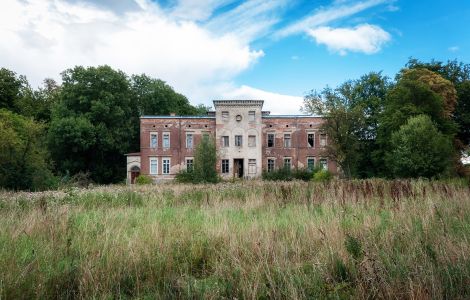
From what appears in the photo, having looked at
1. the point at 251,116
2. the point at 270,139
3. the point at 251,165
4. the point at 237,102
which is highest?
the point at 237,102

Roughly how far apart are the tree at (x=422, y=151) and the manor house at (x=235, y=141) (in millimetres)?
14638

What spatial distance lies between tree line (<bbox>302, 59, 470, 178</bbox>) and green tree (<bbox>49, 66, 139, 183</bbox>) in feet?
79.0

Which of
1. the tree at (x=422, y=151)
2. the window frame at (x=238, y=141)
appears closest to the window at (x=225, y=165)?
the window frame at (x=238, y=141)

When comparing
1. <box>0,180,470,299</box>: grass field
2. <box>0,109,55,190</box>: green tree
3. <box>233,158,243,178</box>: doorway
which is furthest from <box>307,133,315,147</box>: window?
<box>0,180,470,299</box>: grass field

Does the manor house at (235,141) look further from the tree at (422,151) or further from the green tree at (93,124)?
the tree at (422,151)

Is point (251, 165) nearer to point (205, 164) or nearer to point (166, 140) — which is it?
point (166, 140)

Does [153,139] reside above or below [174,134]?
below

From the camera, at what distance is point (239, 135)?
43.2 m

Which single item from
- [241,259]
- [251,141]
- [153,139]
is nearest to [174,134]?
[153,139]

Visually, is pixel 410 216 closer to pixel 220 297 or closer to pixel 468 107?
pixel 220 297

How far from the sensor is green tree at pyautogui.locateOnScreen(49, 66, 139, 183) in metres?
39.4

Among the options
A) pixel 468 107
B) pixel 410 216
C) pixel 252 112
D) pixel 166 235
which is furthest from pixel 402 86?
pixel 166 235

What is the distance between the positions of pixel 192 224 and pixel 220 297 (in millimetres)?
2937

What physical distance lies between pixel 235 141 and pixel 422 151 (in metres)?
21.0
